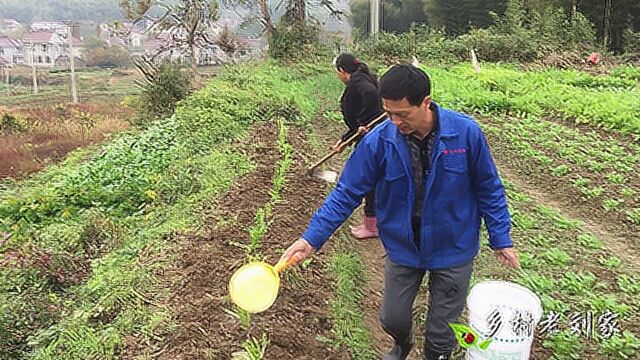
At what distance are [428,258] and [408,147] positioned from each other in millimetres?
565

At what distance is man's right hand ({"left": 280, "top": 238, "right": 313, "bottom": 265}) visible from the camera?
2707 mm

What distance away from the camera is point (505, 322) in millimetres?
2766

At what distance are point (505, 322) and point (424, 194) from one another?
2.22 feet

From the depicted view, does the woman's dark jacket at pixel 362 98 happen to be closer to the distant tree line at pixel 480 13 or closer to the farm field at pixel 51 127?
the farm field at pixel 51 127

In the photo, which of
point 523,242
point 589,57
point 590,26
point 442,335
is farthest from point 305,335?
point 590,26

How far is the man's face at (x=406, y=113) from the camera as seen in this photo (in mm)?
2654

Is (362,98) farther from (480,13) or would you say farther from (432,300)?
(480,13)

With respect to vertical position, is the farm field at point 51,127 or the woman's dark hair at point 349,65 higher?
the woman's dark hair at point 349,65

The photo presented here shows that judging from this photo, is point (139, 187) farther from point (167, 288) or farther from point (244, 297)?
point (244, 297)

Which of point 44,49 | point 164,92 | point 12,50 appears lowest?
point 12,50

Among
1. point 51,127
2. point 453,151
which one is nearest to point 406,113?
point 453,151

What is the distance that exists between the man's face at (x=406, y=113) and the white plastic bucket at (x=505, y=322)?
0.88 m

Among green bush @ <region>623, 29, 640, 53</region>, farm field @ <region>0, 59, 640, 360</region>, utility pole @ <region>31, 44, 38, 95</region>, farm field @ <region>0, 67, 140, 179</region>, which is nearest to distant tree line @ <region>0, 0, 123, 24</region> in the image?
utility pole @ <region>31, 44, 38, 95</region>

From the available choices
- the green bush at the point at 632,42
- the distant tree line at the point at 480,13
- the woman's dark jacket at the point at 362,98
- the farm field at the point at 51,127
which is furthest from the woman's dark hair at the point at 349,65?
the green bush at the point at 632,42
